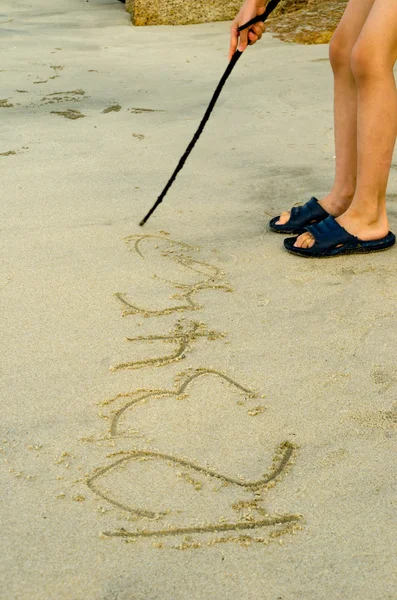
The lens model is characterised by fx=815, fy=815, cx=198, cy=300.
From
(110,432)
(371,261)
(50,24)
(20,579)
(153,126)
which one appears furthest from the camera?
(50,24)

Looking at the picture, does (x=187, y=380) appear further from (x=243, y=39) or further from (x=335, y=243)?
(x=243, y=39)

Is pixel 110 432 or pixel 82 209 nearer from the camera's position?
pixel 110 432

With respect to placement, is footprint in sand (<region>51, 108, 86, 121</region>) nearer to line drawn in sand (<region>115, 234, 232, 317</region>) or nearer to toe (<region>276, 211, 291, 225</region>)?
line drawn in sand (<region>115, 234, 232, 317</region>)

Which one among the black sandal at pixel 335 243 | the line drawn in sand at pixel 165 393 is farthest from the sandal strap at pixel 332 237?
the line drawn in sand at pixel 165 393

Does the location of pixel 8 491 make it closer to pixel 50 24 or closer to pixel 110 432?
pixel 110 432

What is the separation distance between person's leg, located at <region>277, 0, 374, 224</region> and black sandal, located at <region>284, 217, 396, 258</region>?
188mm

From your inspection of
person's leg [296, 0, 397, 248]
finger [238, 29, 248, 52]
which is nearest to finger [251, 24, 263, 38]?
finger [238, 29, 248, 52]

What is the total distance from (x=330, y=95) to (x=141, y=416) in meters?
3.37

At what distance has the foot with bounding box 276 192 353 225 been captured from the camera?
9.82ft

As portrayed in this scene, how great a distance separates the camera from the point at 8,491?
5.50 feet

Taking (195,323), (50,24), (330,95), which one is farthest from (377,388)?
(50,24)

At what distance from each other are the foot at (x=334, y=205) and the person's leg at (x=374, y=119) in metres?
0.15

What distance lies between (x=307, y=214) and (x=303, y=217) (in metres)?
0.02

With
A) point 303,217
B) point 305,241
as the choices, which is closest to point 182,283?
point 305,241
